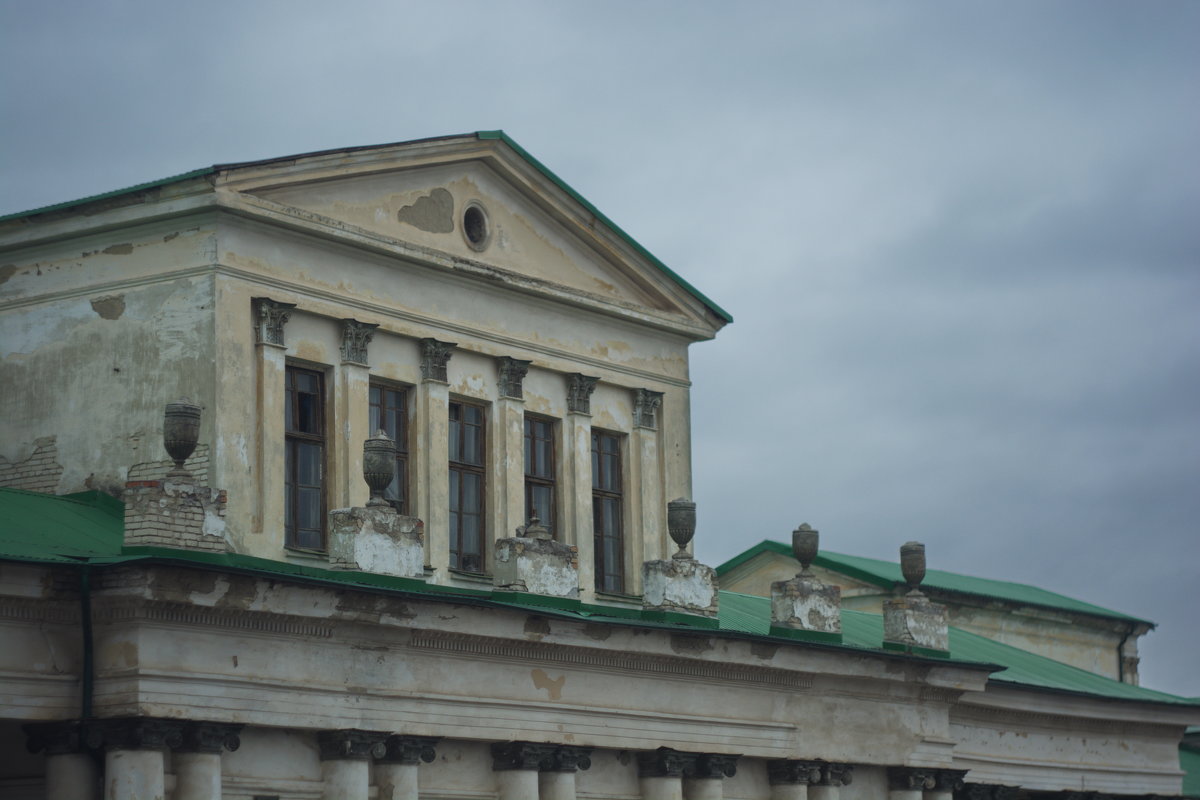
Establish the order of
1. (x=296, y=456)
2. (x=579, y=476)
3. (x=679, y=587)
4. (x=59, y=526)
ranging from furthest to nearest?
(x=579, y=476), (x=679, y=587), (x=296, y=456), (x=59, y=526)

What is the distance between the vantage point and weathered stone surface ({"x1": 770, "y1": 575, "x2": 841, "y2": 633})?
2858cm

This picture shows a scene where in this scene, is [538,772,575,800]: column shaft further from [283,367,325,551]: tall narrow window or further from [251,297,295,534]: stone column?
[251,297,295,534]: stone column

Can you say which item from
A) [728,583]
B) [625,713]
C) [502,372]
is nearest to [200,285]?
[502,372]

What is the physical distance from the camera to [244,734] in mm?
21766

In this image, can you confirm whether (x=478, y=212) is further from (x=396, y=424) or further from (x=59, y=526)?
(x=59, y=526)

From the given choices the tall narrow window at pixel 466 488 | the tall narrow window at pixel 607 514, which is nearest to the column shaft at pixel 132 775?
the tall narrow window at pixel 466 488

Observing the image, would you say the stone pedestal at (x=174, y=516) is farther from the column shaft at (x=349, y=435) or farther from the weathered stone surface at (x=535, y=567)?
the weathered stone surface at (x=535, y=567)

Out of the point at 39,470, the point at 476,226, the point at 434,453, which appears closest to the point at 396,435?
the point at 434,453

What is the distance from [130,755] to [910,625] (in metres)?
13.9

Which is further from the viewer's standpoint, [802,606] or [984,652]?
[984,652]

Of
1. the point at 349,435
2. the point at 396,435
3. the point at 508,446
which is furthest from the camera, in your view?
the point at 508,446

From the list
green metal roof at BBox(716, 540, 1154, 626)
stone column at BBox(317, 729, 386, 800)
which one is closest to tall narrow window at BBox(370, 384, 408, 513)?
stone column at BBox(317, 729, 386, 800)

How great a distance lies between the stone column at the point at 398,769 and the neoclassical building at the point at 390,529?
3 cm

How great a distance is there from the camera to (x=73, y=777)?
2047 centimetres
